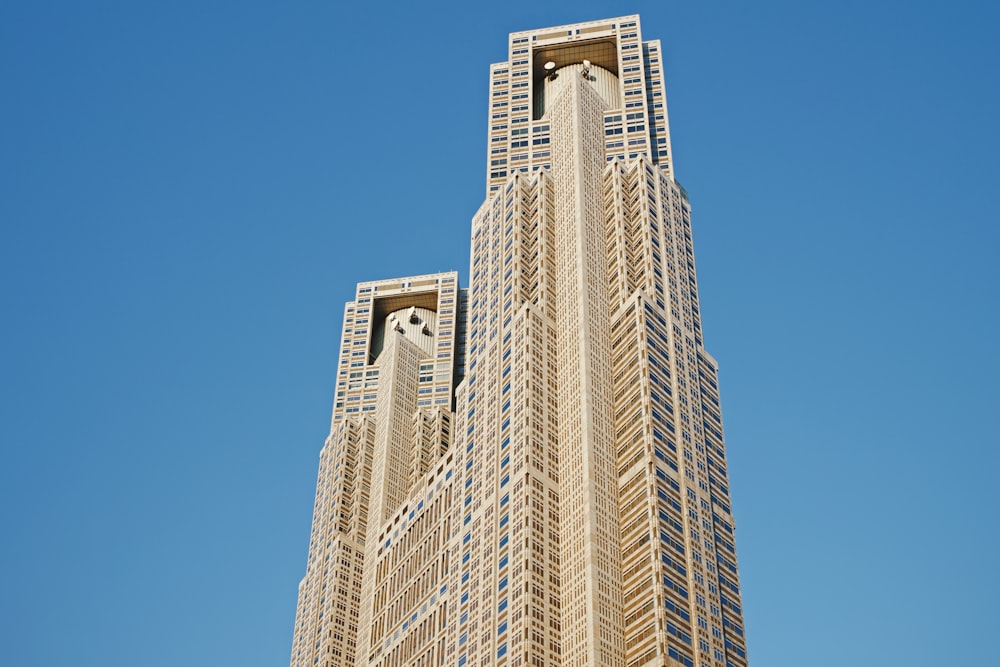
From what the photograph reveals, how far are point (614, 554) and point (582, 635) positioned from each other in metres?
12.7

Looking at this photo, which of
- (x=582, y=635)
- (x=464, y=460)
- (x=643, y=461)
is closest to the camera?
(x=582, y=635)

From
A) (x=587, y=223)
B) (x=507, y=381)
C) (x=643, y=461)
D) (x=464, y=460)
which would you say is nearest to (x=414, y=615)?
(x=464, y=460)

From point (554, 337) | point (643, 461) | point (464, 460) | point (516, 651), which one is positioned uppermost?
point (554, 337)

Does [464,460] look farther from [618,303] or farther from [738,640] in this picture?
[738,640]

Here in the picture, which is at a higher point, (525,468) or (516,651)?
(525,468)

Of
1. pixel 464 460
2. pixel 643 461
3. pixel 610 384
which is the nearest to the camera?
pixel 643 461

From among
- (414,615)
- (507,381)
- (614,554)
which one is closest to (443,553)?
(414,615)

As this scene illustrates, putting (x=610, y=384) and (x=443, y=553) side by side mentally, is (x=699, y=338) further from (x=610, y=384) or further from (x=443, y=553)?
(x=443, y=553)

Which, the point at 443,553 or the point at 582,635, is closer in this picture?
the point at 582,635

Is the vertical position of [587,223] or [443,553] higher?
[587,223]

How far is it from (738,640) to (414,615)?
60.1m

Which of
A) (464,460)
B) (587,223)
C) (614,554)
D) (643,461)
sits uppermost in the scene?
(587,223)

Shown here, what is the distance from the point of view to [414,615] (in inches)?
7736

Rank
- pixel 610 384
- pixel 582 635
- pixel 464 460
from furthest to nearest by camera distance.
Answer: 1. pixel 464 460
2. pixel 610 384
3. pixel 582 635
